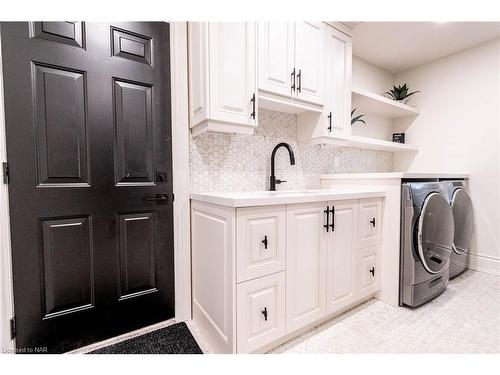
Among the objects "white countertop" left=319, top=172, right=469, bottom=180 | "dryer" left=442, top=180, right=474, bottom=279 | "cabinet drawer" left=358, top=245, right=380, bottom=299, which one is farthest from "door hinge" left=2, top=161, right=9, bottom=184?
"dryer" left=442, top=180, right=474, bottom=279

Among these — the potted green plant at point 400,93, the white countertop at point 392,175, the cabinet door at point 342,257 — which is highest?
the potted green plant at point 400,93

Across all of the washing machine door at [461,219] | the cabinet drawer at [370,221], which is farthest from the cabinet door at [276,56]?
the washing machine door at [461,219]

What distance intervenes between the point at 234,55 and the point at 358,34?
160 cm

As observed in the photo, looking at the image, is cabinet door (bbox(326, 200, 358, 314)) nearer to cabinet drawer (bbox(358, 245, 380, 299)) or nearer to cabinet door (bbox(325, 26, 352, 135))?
cabinet drawer (bbox(358, 245, 380, 299))

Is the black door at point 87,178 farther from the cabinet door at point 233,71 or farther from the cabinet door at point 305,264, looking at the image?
the cabinet door at point 305,264

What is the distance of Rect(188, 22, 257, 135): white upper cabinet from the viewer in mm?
1339

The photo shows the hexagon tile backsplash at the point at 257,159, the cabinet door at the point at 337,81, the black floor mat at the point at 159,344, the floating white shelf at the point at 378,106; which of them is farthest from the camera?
the floating white shelf at the point at 378,106

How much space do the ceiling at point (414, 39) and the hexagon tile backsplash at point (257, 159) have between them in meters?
1.11

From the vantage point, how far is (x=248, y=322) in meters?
1.14

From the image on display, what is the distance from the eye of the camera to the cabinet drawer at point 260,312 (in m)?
1.12

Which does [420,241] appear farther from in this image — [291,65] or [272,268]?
[291,65]

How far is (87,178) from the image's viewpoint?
129 centimetres

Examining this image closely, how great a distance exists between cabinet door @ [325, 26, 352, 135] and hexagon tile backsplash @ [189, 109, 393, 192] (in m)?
0.33

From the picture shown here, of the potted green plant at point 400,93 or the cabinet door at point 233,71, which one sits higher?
the potted green plant at point 400,93
